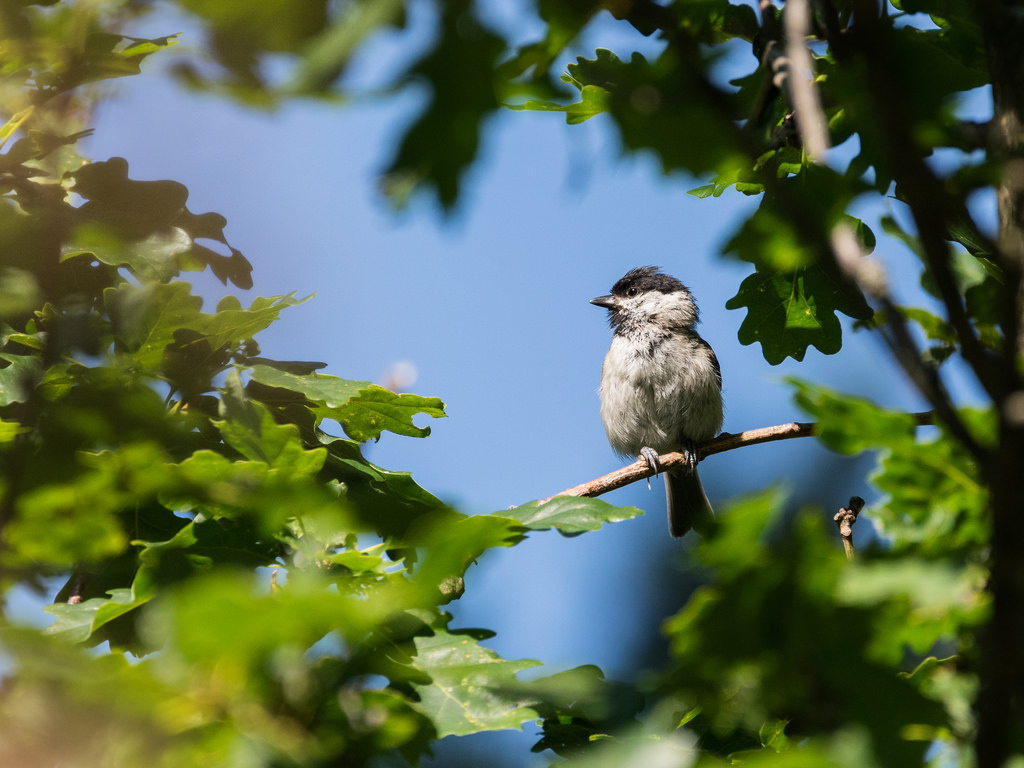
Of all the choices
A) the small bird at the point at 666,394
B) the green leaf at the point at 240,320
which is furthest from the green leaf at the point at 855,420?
the small bird at the point at 666,394

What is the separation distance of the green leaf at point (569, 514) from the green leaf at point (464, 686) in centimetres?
26

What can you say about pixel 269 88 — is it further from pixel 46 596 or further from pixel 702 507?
pixel 702 507

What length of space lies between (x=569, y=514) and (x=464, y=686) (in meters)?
0.38

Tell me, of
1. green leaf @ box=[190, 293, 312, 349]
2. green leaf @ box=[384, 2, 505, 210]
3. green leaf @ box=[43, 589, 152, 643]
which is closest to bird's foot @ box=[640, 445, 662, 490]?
green leaf @ box=[190, 293, 312, 349]

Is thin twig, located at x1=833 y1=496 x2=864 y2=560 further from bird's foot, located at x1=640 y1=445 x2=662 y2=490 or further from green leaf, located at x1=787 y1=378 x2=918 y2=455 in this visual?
bird's foot, located at x1=640 y1=445 x2=662 y2=490

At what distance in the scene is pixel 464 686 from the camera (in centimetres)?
155

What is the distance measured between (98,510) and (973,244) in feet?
6.21

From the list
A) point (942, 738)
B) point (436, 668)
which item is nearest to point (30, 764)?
point (436, 668)

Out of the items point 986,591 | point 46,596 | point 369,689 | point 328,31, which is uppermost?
point 328,31

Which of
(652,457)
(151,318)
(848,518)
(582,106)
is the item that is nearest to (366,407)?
(151,318)

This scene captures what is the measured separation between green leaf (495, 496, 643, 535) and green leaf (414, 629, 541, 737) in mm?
256

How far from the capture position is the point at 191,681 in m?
1.06

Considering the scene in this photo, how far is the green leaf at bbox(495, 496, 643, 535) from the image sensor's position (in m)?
1.65

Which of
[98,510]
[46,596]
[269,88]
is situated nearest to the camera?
[269,88]
